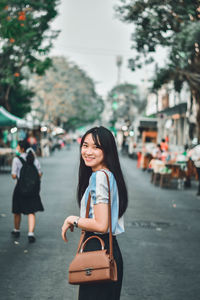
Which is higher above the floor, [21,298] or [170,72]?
[170,72]

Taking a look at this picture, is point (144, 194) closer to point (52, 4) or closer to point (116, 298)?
point (52, 4)

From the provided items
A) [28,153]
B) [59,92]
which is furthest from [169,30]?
[59,92]

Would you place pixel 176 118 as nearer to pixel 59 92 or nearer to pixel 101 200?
pixel 59 92

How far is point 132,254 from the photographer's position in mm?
7371

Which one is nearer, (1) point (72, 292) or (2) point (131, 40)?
(1) point (72, 292)

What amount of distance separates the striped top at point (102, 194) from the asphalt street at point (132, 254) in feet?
6.02

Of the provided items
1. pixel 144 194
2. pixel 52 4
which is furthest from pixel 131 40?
pixel 144 194

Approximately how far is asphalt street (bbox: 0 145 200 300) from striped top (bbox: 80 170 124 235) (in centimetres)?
184

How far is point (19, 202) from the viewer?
8.22m

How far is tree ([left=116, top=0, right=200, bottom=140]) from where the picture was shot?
1460 cm

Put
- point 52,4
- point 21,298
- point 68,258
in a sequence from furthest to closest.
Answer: point 52,4, point 68,258, point 21,298

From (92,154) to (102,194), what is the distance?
308mm

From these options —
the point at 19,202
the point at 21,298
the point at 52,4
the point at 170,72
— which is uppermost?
the point at 52,4

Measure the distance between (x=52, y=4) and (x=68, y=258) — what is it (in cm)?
1560
